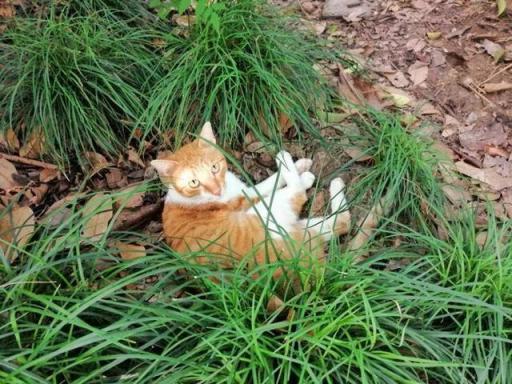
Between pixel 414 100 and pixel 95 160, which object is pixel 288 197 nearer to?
pixel 95 160

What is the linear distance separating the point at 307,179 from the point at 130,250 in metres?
1.13

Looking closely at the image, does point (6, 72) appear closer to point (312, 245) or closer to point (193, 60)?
point (193, 60)

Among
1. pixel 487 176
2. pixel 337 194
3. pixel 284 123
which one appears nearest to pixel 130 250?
pixel 337 194

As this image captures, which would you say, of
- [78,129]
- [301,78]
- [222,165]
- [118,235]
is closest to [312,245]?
[222,165]

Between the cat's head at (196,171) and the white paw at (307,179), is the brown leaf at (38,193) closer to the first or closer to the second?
the cat's head at (196,171)

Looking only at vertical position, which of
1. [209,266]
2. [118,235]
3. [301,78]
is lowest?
[118,235]

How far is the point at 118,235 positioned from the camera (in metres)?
3.03

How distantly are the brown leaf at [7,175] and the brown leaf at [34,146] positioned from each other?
0.36 feet

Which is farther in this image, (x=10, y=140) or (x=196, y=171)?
(x=10, y=140)

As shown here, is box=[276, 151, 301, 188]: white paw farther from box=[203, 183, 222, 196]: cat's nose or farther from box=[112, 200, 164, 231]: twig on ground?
box=[112, 200, 164, 231]: twig on ground

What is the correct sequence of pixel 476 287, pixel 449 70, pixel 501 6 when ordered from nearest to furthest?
pixel 476 287
pixel 449 70
pixel 501 6

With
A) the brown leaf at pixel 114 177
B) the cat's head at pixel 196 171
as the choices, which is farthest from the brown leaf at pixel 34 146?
the cat's head at pixel 196 171

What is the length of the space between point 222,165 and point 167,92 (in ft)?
2.25

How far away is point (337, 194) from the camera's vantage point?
120 inches
